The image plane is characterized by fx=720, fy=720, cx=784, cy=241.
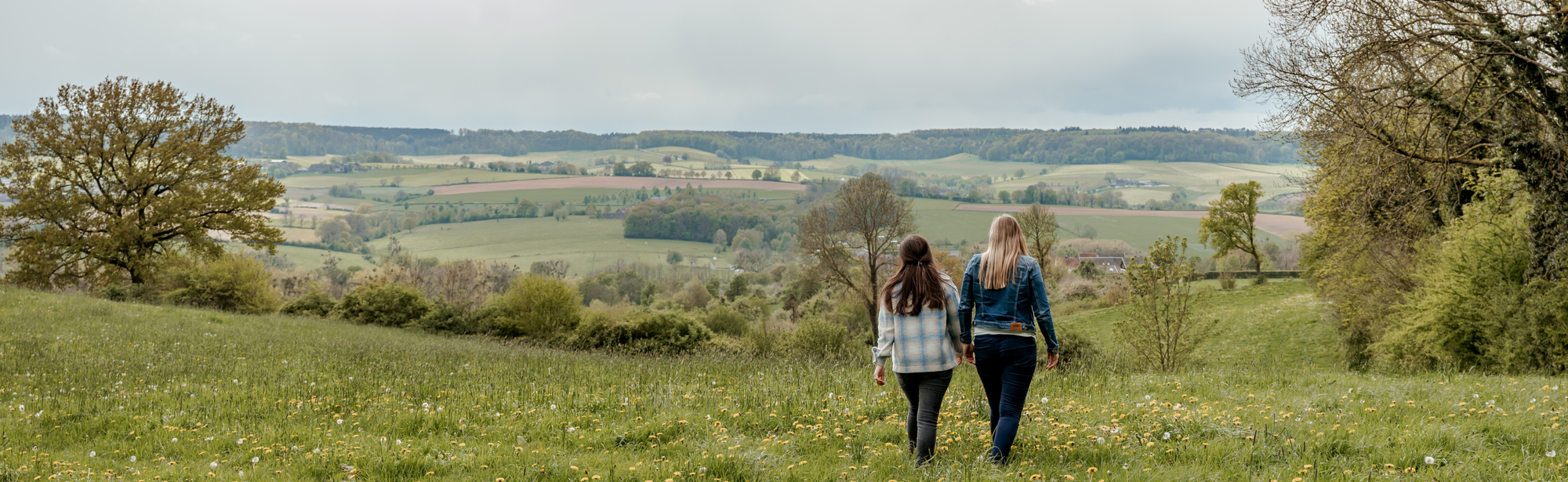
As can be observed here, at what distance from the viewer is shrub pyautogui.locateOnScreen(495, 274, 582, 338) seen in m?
27.2

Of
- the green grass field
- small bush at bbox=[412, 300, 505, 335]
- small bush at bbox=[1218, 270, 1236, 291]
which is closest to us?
small bush at bbox=[412, 300, 505, 335]

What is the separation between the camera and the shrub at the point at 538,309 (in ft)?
89.2

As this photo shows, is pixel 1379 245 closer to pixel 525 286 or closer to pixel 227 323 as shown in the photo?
pixel 525 286

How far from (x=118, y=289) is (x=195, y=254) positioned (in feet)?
16.8

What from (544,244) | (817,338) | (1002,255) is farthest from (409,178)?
(1002,255)

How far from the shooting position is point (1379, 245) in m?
21.8

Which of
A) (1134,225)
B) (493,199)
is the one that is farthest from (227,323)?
(493,199)

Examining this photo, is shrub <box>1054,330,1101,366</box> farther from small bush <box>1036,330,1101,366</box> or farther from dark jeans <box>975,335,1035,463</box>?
dark jeans <box>975,335,1035,463</box>

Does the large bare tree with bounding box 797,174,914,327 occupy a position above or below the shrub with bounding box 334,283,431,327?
above

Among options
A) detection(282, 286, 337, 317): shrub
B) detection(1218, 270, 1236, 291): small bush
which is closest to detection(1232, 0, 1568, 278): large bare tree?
detection(282, 286, 337, 317): shrub

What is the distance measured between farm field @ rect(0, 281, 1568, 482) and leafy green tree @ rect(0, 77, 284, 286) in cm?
2259

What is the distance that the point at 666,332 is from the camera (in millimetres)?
24062

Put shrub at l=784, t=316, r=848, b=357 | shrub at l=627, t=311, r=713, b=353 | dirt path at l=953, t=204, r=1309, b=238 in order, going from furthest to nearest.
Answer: dirt path at l=953, t=204, r=1309, b=238 < shrub at l=627, t=311, r=713, b=353 < shrub at l=784, t=316, r=848, b=357

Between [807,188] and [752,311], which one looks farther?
[807,188]
